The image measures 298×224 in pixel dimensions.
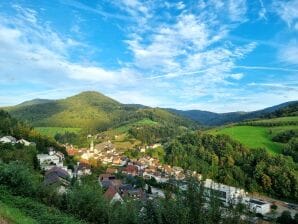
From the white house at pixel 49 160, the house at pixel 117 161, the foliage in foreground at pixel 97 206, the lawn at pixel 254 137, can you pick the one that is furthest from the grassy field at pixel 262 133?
the foliage in foreground at pixel 97 206

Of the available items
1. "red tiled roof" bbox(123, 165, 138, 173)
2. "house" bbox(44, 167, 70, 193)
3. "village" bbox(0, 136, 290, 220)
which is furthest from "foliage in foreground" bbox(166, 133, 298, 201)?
"house" bbox(44, 167, 70, 193)

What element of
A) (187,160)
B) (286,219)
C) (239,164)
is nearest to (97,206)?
(286,219)

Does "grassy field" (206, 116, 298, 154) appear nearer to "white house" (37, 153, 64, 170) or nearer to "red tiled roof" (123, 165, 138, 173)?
"red tiled roof" (123, 165, 138, 173)

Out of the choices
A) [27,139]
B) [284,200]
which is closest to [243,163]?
[284,200]

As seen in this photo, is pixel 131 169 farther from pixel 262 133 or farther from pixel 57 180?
pixel 57 180

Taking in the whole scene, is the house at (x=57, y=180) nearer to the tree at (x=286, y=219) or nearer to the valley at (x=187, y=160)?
the valley at (x=187, y=160)

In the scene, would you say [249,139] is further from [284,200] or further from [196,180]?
[196,180]
